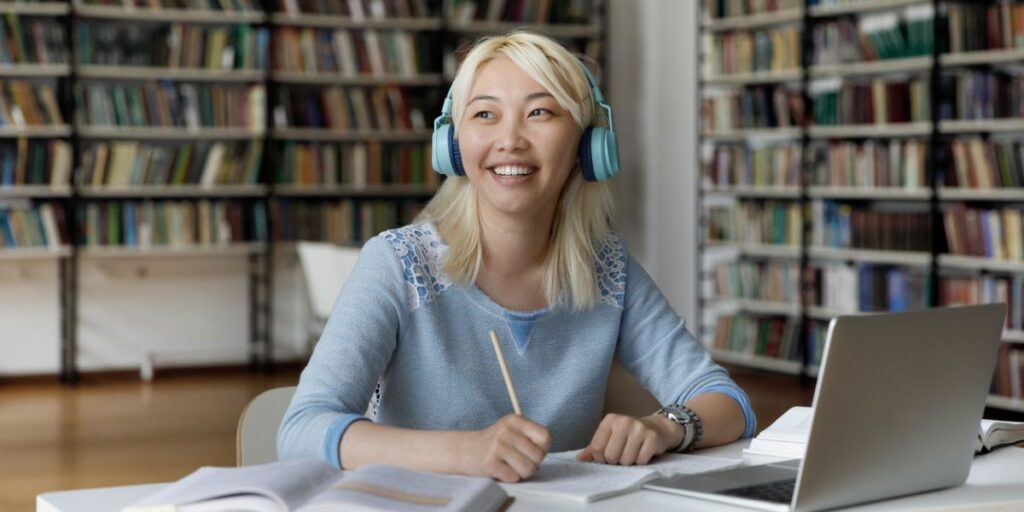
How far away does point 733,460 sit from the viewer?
1.66 m

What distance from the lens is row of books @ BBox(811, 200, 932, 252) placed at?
20.6ft

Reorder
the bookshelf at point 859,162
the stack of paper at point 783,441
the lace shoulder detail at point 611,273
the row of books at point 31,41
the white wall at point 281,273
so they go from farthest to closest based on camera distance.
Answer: the white wall at point 281,273
the row of books at point 31,41
the bookshelf at point 859,162
the lace shoulder detail at point 611,273
the stack of paper at point 783,441

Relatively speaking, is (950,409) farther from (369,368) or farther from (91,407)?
(91,407)

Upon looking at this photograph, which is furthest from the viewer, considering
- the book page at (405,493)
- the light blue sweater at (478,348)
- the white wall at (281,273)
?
the white wall at (281,273)

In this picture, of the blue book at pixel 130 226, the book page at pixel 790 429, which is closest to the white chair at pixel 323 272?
the blue book at pixel 130 226

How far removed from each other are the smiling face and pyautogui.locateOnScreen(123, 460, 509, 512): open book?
0.62 m

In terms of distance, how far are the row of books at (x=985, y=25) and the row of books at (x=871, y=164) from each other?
20.6 inches

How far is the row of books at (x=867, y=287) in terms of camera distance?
6.35 m

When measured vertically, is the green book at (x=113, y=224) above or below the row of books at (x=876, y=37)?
below

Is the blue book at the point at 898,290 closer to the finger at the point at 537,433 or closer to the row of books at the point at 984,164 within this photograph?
the row of books at the point at 984,164

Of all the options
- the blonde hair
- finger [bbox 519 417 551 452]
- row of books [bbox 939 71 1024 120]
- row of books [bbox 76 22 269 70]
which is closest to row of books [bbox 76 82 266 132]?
row of books [bbox 76 22 269 70]

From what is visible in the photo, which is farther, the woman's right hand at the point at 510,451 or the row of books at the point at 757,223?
the row of books at the point at 757,223

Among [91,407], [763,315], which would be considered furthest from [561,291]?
[763,315]

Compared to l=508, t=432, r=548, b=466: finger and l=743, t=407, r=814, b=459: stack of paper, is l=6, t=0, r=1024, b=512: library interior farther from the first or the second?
l=508, t=432, r=548, b=466: finger
